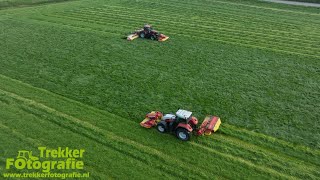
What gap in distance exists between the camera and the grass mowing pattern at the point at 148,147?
12.7 meters

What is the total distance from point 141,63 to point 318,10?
2593 centimetres

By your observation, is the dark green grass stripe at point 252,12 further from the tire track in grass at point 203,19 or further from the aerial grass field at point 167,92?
the tire track in grass at point 203,19

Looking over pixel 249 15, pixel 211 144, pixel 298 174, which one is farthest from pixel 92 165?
pixel 249 15

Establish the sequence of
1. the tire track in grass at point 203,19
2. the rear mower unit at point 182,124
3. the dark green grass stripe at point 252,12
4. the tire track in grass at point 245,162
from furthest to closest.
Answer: the dark green grass stripe at point 252,12 < the tire track in grass at point 203,19 < the rear mower unit at point 182,124 < the tire track in grass at point 245,162

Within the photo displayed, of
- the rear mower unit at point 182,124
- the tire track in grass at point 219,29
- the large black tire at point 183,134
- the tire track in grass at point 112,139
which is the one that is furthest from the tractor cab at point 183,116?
the tire track in grass at point 219,29

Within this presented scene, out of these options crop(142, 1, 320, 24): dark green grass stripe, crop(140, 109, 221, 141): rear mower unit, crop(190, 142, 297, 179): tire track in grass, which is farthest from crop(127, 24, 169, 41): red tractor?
crop(190, 142, 297, 179): tire track in grass

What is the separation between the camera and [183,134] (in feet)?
47.3

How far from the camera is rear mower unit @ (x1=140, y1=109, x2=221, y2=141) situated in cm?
1437

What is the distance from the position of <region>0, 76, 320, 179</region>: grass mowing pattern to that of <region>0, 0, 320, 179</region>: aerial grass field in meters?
0.05

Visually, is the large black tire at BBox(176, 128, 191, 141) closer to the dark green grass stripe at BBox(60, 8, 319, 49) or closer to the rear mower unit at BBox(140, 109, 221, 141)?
the rear mower unit at BBox(140, 109, 221, 141)

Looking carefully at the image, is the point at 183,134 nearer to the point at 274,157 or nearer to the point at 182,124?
the point at 182,124

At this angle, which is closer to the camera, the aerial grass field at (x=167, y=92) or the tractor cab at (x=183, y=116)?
the aerial grass field at (x=167, y=92)

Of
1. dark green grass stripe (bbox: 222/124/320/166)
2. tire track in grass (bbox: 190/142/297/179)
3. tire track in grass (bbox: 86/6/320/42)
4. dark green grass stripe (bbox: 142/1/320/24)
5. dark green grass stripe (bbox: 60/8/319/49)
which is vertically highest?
dark green grass stripe (bbox: 142/1/320/24)

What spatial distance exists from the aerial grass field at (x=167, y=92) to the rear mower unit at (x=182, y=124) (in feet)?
1.11
